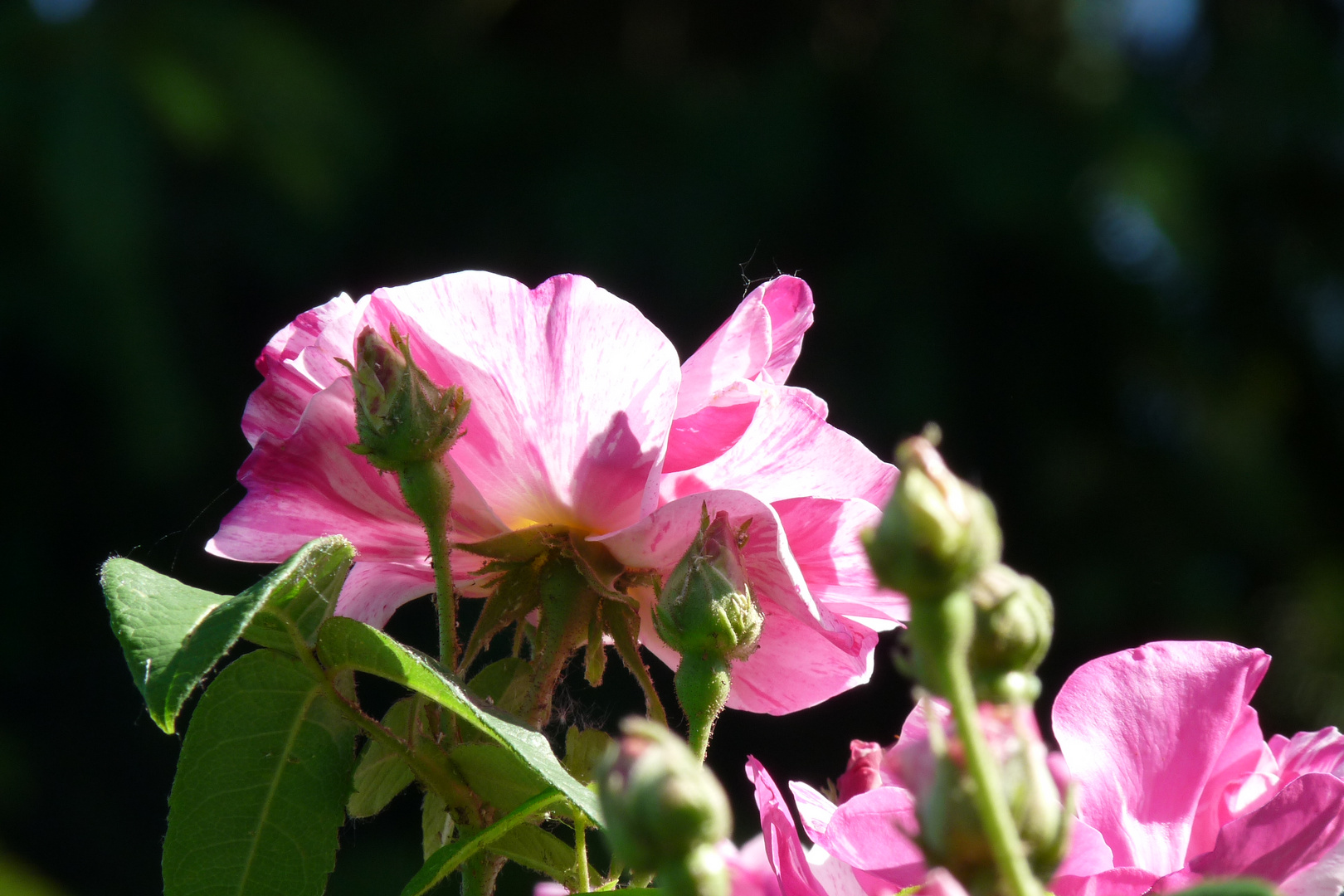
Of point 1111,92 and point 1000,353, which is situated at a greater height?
point 1111,92

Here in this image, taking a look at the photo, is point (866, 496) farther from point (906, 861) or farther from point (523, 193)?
point (523, 193)

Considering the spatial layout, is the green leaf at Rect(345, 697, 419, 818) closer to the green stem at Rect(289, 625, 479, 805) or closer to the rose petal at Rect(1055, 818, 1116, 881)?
the green stem at Rect(289, 625, 479, 805)

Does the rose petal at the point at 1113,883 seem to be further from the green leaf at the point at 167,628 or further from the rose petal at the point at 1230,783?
the green leaf at the point at 167,628

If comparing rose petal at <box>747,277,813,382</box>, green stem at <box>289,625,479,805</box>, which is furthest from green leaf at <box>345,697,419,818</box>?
rose petal at <box>747,277,813,382</box>

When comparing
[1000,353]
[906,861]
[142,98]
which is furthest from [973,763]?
[1000,353]

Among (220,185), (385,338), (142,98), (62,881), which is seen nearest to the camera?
(385,338)
